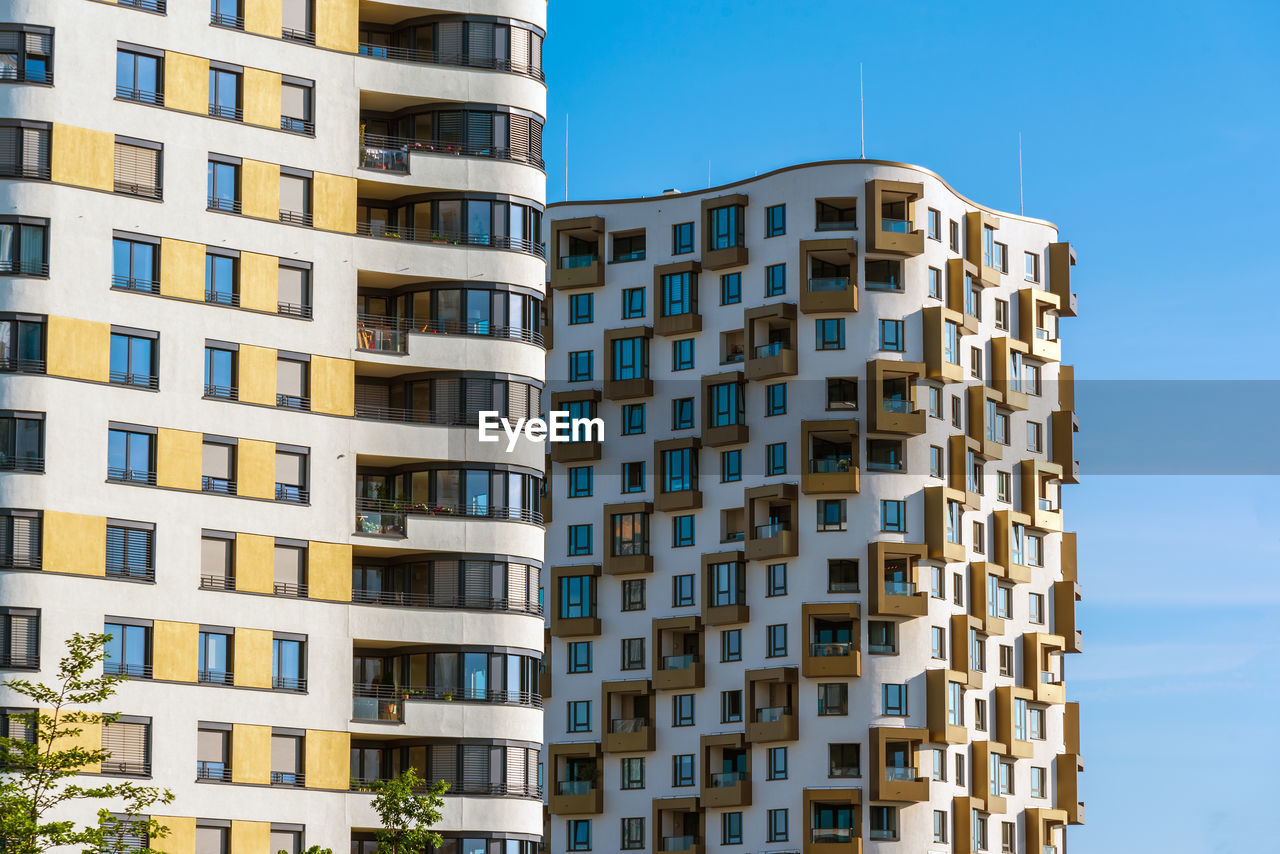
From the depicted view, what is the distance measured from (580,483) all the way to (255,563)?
168 feet

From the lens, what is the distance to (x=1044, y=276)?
142 metres

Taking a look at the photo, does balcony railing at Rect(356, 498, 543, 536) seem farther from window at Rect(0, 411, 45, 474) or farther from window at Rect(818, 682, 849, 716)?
window at Rect(818, 682, 849, 716)

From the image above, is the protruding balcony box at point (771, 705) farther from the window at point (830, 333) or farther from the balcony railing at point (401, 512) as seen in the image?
the balcony railing at point (401, 512)

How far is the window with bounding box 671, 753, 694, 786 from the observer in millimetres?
126250

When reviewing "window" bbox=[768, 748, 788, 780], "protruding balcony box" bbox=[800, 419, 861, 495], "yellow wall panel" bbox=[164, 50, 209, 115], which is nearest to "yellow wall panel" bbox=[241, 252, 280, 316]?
"yellow wall panel" bbox=[164, 50, 209, 115]

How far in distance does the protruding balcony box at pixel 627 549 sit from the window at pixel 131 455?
51549 millimetres

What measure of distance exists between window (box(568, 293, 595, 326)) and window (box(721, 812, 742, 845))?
95.3ft

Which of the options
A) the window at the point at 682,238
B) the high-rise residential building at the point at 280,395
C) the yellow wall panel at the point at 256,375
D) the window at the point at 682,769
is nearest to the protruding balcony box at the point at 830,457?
the window at the point at 682,238

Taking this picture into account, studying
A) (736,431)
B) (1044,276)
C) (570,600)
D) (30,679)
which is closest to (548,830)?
(570,600)

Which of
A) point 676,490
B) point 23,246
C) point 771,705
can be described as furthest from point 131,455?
point 676,490

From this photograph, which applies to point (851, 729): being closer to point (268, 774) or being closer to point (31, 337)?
point (268, 774)

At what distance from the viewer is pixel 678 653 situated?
129 meters

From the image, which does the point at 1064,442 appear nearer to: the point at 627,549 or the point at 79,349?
the point at 627,549

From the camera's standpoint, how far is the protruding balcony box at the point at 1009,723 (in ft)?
428
